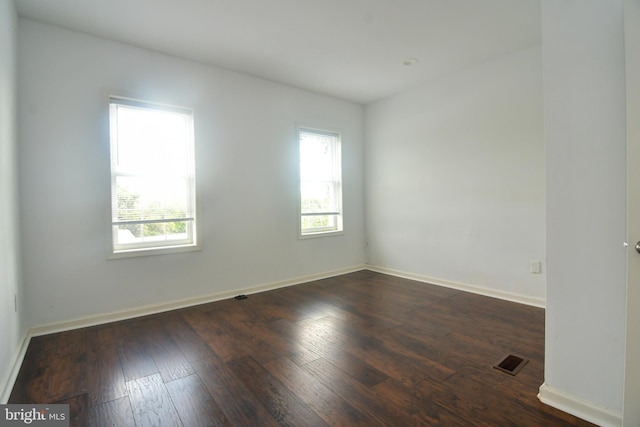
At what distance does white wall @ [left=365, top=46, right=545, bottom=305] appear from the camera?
3.42m

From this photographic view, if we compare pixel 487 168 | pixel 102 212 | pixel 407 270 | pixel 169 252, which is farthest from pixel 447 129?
pixel 102 212

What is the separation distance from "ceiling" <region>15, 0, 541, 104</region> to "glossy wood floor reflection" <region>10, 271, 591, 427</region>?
272 cm

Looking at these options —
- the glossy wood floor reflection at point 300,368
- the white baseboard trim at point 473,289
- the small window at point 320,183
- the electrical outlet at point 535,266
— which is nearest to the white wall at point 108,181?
the small window at point 320,183

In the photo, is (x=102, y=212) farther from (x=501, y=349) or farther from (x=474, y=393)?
(x=501, y=349)

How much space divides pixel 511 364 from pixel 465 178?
2399 millimetres

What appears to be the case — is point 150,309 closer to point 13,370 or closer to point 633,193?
point 13,370

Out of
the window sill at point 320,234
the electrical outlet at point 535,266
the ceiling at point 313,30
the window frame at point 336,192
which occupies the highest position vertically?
the ceiling at point 313,30

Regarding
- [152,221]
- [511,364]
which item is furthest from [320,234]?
[511,364]

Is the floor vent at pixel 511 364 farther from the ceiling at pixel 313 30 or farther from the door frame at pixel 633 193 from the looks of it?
the ceiling at pixel 313 30

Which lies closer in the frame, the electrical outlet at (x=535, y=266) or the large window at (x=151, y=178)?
the large window at (x=151, y=178)

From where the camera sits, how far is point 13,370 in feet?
6.86

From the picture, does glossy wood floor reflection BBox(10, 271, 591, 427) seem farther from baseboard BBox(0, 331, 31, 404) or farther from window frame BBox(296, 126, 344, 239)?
window frame BBox(296, 126, 344, 239)

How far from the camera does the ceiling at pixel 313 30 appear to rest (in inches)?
103

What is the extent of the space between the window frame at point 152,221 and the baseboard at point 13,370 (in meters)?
0.87
